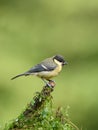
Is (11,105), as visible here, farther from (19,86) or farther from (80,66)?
(80,66)

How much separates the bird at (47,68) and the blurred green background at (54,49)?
603cm

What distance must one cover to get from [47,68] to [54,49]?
34.0 ft

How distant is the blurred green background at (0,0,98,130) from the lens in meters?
15.1

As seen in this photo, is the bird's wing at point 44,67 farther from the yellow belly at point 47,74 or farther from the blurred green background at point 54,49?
the blurred green background at point 54,49

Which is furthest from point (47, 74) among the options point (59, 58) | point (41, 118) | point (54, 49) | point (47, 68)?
point (54, 49)

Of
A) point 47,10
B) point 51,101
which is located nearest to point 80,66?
point 47,10

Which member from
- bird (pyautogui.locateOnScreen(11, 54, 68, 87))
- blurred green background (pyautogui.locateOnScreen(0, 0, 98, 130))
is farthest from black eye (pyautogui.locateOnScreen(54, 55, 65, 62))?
blurred green background (pyautogui.locateOnScreen(0, 0, 98, 130))

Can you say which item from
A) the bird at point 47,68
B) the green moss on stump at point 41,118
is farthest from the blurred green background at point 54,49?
the green moss on stump at point 41,118

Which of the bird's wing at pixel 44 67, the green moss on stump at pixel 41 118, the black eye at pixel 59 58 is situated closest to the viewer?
the green moss on stump at pixel 41 118

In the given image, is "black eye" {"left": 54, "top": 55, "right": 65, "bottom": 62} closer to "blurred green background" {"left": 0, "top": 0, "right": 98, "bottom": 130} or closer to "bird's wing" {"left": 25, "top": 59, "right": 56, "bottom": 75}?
"bird's wing" {"left": 25, "top": 59, "right": 56, "bottom": 75}

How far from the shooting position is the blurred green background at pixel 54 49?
15.1 meters

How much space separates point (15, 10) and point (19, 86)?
479cm

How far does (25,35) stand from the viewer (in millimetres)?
18359

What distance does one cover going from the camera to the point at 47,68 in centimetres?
716
